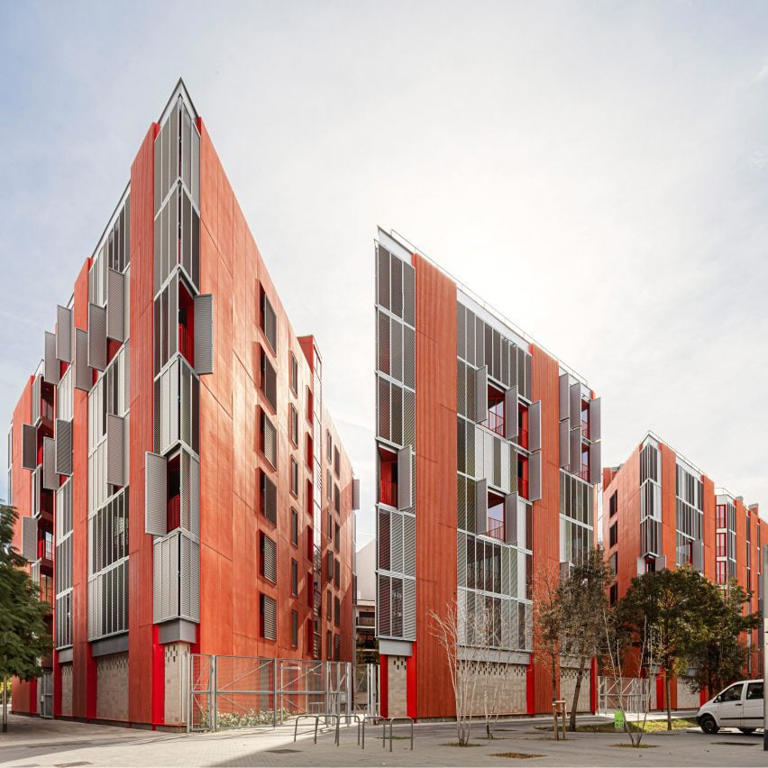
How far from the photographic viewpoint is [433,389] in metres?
43.9

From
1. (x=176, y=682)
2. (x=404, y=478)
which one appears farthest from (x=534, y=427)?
(x=176, y=682)

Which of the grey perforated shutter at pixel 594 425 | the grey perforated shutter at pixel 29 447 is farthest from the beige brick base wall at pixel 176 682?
the grey perforated shutter at pixel 594 425

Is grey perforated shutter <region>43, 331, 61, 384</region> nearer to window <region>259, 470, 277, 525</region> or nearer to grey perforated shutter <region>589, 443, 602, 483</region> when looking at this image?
window <region>259, 470, 277, 525</region>

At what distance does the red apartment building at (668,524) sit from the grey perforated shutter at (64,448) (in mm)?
36491

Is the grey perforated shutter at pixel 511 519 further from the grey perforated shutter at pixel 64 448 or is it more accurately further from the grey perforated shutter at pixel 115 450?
the grey perforated shutter at pixel 64 448

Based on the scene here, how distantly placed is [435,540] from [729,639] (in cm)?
1875

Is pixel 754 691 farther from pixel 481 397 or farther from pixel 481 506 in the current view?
pixel 481 397

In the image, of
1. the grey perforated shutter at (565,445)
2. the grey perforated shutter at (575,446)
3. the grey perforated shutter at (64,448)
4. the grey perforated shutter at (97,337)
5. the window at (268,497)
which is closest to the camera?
the grey perforated shutter at (97,337)

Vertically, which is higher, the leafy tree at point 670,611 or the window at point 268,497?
the window at point 268,497

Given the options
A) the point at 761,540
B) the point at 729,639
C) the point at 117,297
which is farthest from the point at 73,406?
the point at 761,540

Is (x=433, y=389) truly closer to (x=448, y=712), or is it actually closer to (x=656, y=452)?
(x=448, y=712)

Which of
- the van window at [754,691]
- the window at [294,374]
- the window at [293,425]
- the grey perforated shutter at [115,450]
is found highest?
the window at [294,374]

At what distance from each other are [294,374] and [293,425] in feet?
11.3

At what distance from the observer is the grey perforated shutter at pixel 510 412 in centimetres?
4891
